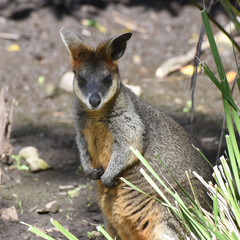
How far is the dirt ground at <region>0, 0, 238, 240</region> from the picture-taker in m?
4.57

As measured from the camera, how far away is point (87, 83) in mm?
3516

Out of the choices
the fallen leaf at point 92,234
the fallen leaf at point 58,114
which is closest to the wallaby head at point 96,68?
the fallen leaf at point 92,234

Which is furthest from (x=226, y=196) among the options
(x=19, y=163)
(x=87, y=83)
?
(x=19, y=163)

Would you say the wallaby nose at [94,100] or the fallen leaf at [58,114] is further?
the fallen leaf at [58,114]

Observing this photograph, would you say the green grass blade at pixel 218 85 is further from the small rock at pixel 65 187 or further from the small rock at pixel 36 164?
the small rock at pixel 36 164

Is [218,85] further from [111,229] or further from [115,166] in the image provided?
[111,229]

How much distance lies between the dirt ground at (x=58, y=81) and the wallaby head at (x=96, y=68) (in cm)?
99

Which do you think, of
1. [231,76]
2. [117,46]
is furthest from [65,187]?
[231,76]

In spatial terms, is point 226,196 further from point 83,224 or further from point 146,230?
point 83,224

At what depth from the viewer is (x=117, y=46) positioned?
11.6ft

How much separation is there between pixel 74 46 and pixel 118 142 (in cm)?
78

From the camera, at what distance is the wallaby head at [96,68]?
346 centimetres

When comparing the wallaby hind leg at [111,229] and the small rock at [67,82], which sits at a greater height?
the wallaby hind leg at [111,229]

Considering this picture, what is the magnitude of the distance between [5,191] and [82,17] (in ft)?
16.1
